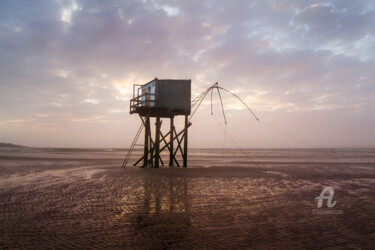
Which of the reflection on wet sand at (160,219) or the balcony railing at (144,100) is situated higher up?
the balcony railing at (144,100)

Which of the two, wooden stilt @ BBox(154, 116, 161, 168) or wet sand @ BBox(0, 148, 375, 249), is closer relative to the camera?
wet sand @ BBox(0, 148, 375, 249)

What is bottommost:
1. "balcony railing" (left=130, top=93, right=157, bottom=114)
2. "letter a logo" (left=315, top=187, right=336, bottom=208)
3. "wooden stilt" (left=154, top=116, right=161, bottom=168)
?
"letter a logo" (left=315, top=187, right=336, bottom=208)

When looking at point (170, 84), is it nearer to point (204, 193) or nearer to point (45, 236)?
point (204, 193)

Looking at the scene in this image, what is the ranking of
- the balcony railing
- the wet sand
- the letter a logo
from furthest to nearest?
the balcony railing, the letter a logo, the wet sand

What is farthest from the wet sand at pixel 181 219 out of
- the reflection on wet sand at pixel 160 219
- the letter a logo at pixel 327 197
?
the letter a logo at pixel 327 197

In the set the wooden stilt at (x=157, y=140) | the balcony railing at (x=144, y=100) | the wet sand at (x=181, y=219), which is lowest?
the wet sand at (x=181, y=219)

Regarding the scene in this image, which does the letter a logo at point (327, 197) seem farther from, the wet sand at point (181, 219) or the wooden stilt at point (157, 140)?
the wooden stilt at point (157, 140)

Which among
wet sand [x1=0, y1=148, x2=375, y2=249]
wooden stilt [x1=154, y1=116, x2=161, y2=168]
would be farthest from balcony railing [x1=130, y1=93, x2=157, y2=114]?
wet sand [x1=0, y1=148, x2=375, y2=249]

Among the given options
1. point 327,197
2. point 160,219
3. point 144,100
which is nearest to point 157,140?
point 144,100

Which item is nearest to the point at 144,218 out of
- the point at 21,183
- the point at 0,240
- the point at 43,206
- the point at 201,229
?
the point at 201,229

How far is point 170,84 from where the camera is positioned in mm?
21141

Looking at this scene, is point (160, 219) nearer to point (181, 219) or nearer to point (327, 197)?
point (181, 219)

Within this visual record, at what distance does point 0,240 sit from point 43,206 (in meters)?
3.09

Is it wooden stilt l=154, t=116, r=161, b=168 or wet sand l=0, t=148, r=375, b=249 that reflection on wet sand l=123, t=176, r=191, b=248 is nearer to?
wet sand l=0, t=148, r=375, b=249
